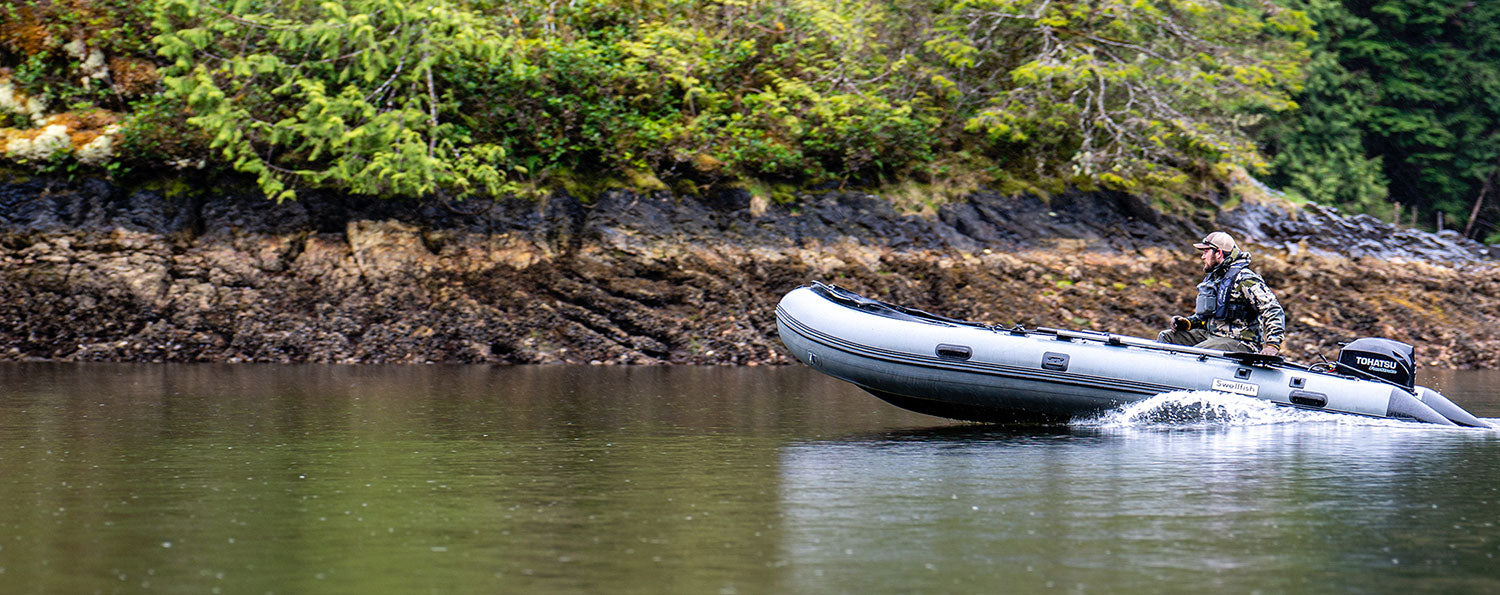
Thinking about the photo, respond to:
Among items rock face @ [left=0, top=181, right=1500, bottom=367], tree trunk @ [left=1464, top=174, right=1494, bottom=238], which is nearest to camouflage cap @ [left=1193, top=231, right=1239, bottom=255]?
rock face @ [left=0, top=181, right=1500, bottom=367]

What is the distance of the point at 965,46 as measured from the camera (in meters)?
17.9

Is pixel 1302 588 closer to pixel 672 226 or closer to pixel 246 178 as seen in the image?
pixel 672 226

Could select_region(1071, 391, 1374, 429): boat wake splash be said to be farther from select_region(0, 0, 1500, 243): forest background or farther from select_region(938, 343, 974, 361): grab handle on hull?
select_region(0, 0, 1500, 243): forest background

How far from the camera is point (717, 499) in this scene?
627 centimetres

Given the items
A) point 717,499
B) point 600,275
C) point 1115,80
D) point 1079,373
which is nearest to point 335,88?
point 600,275

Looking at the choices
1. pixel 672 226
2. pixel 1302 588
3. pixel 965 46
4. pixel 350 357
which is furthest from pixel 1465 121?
pixel 1302 588

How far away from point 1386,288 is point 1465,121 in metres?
11.4

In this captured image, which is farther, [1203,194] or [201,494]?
[1203,194]

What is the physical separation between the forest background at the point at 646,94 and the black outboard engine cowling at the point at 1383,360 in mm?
7820

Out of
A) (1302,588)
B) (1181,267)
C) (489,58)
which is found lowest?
(1302,588)

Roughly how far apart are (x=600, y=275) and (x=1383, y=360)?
29.0 ft

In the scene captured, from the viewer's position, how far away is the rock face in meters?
15.1

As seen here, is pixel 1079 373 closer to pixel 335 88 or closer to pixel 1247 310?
pixel 1247 310

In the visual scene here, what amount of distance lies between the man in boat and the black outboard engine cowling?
0.51 m
